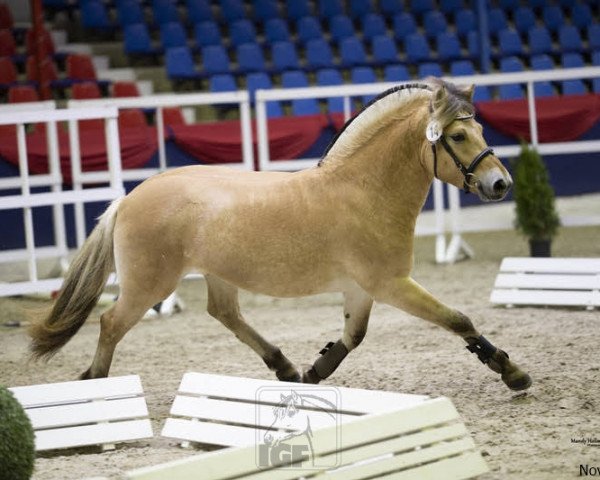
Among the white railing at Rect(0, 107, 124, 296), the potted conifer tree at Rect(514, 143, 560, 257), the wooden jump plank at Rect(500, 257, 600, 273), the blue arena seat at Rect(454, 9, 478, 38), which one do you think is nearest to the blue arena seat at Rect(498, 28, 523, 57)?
the blue arena seat at Rect(454, 9, 478, 38)

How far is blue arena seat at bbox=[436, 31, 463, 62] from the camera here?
52.4ft

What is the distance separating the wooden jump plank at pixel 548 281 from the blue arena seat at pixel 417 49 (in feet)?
26.2

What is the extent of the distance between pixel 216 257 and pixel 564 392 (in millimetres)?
1974

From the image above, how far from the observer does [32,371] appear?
689 centimetres

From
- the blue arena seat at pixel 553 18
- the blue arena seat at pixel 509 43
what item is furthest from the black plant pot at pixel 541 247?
the blue arena seat at pixel 553 18

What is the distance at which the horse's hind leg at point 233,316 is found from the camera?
5867mm

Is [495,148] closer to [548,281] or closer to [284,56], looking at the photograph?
[548,281]

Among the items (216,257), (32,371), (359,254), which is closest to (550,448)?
(359,254)

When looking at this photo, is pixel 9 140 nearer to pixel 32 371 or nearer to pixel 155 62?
pixel 32 371

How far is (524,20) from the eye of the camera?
17.1 metres

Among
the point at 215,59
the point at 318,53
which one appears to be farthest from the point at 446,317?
the point at 318,53

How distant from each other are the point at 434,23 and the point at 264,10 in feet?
8.97

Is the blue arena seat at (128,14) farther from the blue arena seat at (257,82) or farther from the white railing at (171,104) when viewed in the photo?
the white railing at (171,104)

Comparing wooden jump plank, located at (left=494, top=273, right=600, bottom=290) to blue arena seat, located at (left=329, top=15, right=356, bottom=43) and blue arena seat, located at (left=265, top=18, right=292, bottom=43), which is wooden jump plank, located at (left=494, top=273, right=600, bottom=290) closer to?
blue arena seat, located at (left=265, top=18, right=292, bottom=43)
